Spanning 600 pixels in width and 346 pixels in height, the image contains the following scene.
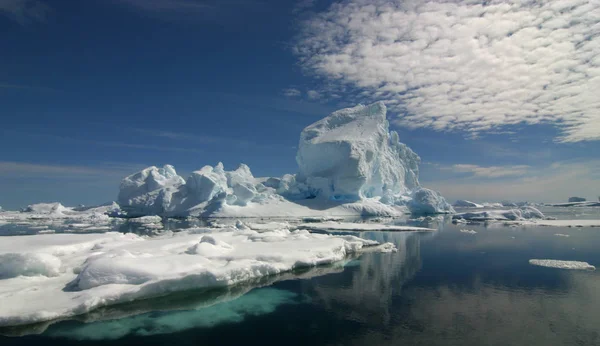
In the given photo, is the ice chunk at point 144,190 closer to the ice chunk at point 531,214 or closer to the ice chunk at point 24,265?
the ice chunk at point 24,265

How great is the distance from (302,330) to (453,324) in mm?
3163

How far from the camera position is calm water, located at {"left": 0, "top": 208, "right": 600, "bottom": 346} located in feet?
23.3

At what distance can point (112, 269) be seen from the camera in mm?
9539

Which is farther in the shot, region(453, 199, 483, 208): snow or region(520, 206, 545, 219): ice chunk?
region(453, 199, 483, 208): snow

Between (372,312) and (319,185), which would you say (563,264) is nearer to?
(372,312)

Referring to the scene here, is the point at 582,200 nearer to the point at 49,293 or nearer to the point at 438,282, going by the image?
the point at 438,282

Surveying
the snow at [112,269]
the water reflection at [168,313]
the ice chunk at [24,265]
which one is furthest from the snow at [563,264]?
the ice chunk at [24,265]

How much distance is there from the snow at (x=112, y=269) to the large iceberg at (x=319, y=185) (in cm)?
2562

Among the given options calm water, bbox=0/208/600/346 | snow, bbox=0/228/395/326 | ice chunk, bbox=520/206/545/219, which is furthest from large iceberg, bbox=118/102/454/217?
calm water, bbox=0/208/600/346

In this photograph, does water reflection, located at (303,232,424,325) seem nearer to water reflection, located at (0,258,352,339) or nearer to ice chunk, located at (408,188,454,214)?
water reflection, located at (0,258,352,339)

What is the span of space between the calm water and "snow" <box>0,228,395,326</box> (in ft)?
1.19

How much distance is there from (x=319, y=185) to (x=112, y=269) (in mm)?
36862

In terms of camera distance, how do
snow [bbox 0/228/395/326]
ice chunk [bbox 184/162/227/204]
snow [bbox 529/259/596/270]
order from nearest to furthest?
snow [bbox 0/228/395/326]
snow [bbox 529/259/596/270]
ice chunk [bbox 184/162/227/204]

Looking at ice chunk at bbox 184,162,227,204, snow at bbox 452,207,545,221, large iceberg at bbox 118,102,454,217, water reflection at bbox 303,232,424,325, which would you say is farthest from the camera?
large iceberg at bbox 118,102,454,217
